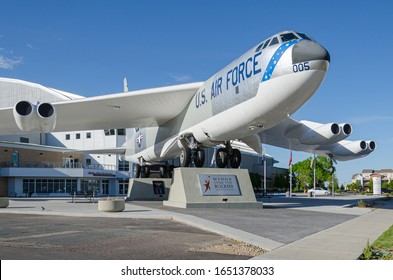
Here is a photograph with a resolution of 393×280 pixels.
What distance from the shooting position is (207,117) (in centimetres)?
1944

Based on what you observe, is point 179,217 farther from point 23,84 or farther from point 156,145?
point 23,84

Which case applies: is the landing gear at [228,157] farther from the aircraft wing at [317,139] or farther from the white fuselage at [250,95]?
the aircraft wing at [317,139]

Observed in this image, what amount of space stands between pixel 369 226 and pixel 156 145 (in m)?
16.5

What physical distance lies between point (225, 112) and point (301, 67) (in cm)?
435

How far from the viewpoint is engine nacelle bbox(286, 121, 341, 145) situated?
23.0m

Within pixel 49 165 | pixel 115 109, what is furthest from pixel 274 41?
pixel 49 165

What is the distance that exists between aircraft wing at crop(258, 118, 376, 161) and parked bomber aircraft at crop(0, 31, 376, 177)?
0.05 m

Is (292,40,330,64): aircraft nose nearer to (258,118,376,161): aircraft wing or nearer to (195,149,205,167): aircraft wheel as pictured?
(195,149,205,167): aircraft wheel

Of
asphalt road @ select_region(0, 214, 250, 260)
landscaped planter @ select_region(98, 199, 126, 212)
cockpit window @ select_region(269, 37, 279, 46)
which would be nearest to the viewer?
asphalt road @ select_region(0, 214, 250, 260)

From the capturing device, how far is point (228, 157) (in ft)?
74.2

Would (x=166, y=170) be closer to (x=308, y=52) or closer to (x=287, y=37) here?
(x=287, y=37)

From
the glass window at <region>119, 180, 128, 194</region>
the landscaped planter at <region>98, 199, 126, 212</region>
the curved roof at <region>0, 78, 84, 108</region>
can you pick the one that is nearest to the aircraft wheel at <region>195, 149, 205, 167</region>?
the landscaped planter at <region>98, 199, 126, 212</region>

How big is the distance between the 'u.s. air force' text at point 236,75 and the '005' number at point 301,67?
1509 millimetres
